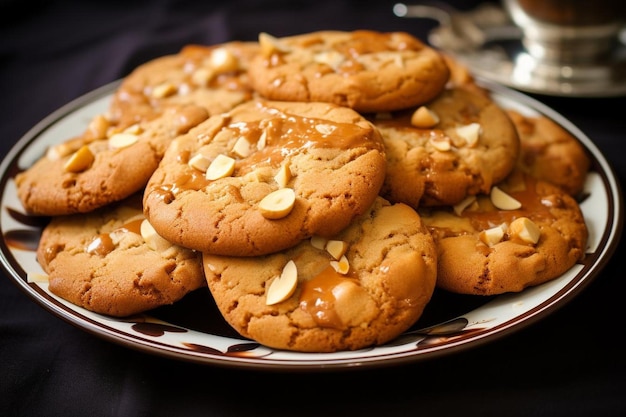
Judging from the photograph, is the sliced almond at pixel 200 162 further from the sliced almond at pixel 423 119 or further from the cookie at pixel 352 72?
the sliced almond at pixel 423 119

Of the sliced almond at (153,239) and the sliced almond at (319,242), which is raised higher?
the sliced almond at (319,242)

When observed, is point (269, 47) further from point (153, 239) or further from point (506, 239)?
point (506, 239)

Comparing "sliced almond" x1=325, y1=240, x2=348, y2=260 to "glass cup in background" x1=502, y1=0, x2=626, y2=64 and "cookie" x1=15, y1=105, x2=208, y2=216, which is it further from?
"glass cup in background" x1=502, y1=0, x2=626, y2=64

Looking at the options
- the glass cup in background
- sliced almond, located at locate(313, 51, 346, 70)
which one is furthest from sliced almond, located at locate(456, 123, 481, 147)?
the glass cup in background

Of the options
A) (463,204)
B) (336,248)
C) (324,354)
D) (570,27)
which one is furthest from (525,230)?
(570,27)

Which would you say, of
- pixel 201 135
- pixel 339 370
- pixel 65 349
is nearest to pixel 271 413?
pixel 339 370

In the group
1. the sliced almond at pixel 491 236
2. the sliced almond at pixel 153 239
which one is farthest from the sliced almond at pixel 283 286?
the sliced almond at pixel 491 236

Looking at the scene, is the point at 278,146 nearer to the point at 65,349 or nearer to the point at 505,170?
the point at 505,170

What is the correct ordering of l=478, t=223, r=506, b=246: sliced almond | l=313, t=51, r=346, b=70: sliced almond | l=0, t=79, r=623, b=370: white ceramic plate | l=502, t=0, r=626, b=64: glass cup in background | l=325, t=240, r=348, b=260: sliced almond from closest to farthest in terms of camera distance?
1. l=0, t=79, r=623, b=370: white ceramic plate
2. l=325, t=240, r=348, b=260: sliced almond
3. l=478, t=223, r=506, b=246: sliced almond
4. l=313, t=51, r=346, b=70: sliced almond
5. l=502, t=0, r=626, b=64: glass cup in background
